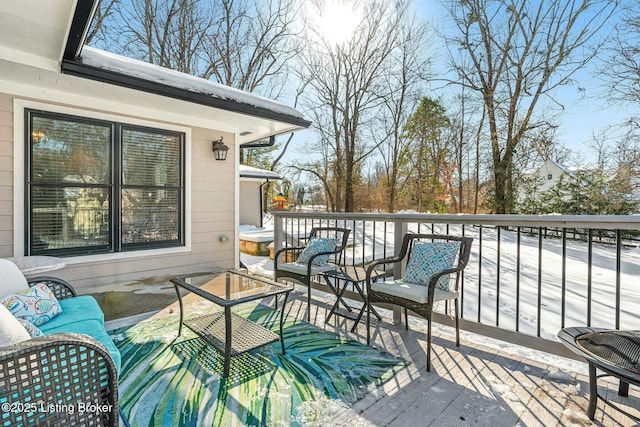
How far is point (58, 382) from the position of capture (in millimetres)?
1294

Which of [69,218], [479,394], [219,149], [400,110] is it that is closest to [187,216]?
[219,149]

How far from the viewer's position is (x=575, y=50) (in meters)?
10.4

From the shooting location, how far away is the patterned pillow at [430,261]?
273 centimetres

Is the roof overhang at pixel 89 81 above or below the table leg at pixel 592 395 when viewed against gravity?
above

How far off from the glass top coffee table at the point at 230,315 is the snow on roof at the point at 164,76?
75.4 inches

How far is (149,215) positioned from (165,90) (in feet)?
5.45

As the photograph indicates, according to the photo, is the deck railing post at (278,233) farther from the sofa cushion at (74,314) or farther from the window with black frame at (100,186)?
the sofa cushion at (74,314)

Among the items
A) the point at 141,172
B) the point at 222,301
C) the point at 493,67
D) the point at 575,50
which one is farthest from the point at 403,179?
the point at 222,301

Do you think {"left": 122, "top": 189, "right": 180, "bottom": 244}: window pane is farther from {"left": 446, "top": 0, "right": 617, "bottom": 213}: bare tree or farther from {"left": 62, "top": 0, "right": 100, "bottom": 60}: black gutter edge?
{"left": 446, "top": 0, "right": 617, "bottom": 213}: bare tree

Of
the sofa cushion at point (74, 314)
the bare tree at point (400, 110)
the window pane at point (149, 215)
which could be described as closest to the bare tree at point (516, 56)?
the bare tree at point (400, 110)

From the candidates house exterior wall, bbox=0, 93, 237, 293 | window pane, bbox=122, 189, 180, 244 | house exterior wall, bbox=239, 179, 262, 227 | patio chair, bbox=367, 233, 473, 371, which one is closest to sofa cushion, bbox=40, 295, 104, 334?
house exterior wall, bbox=0, 93, 237, 293

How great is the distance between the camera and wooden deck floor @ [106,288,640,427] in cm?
186

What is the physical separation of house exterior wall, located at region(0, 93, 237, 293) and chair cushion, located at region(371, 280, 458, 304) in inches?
105

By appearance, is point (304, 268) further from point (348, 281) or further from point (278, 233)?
point (278, 233)
